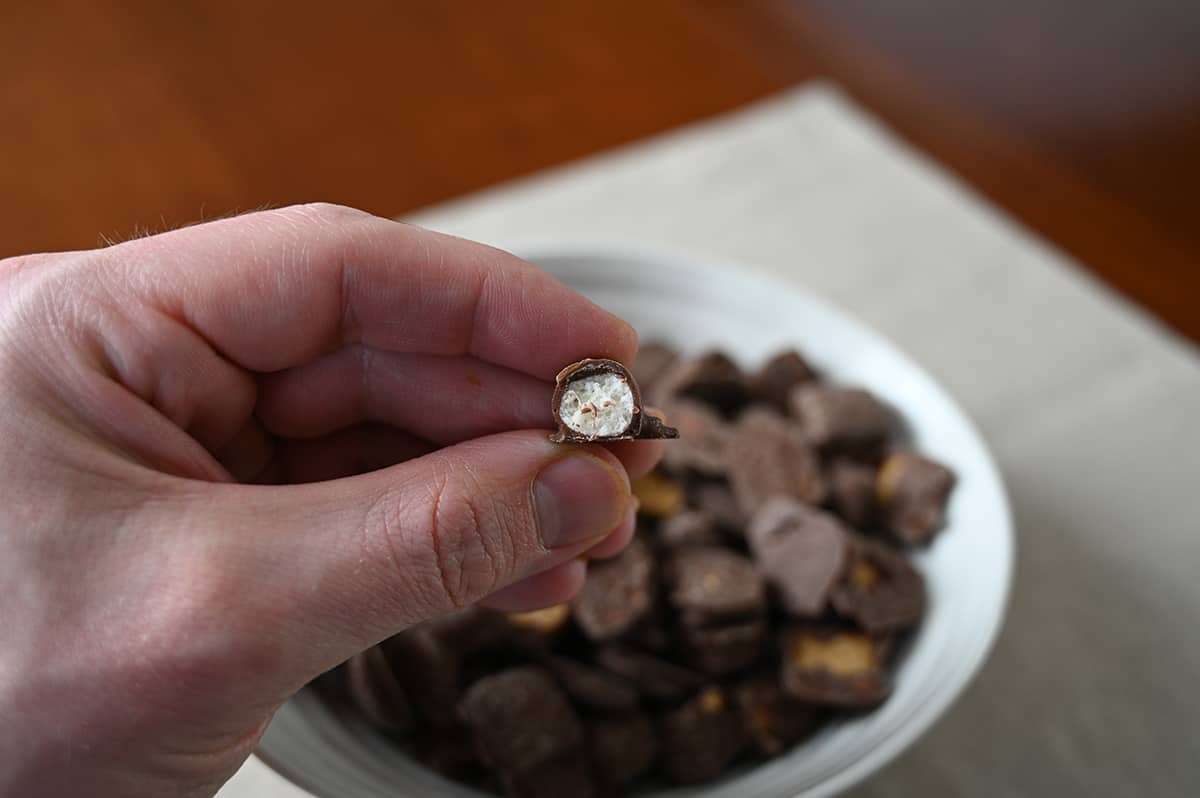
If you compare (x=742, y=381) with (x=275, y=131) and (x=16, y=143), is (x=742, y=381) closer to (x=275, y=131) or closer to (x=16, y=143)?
(x=275, y=131)

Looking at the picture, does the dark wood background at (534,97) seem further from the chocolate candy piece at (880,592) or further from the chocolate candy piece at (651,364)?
the chocolate candy piece at (880,592)

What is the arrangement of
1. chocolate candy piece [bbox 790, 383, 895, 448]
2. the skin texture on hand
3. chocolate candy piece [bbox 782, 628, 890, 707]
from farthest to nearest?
chocolate candy piece [bbox 790, 383, 895, 448], chocolate candy piece [bbox 782, 628, 890, 707], the skin texture on hand

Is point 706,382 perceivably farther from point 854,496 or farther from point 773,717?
point 773,717

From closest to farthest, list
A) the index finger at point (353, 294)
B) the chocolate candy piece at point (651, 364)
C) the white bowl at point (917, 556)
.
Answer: the index finger at point (353, 294), the white bowl at point (917, 556), the chocolate candy piece at point (651, 364)

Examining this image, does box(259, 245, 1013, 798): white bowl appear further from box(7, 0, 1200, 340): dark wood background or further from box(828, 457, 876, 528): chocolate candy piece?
box(7, 0, 1200, 340): dark wood background

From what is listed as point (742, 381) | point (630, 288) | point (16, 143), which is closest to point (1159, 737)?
point (742, 381)

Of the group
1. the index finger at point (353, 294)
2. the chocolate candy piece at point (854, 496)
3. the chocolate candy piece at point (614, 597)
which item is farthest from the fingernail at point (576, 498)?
the chocolate candy piece at point (854, 496)

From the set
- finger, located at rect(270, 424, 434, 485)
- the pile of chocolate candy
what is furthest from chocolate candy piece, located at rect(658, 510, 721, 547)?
finger, located at rect(270, 424, 434, 485)

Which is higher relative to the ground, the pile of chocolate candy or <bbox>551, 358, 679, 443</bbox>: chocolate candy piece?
<bbox>551, 358, 679, 443</bbox>: chocolate candy piece
